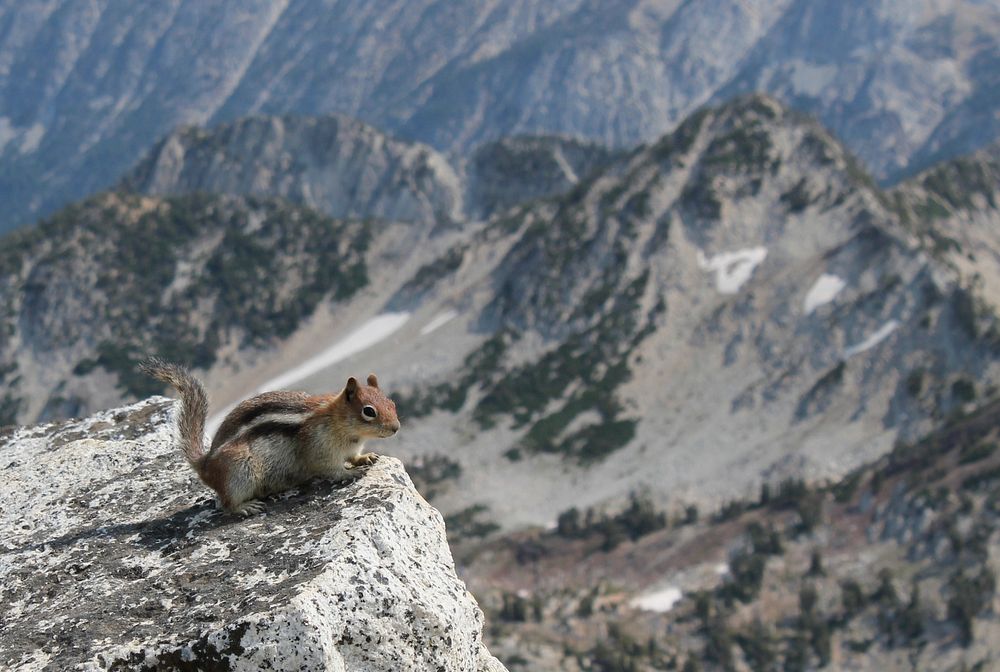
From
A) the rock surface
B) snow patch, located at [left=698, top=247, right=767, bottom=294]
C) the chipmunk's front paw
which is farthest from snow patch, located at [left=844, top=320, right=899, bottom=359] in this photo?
the rock surface

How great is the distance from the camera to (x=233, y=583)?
9.56m

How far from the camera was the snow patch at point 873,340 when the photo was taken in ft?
447

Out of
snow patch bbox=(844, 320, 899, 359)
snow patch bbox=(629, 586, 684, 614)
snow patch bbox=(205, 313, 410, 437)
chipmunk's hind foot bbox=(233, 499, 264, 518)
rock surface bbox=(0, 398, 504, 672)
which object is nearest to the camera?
rock surface bbox=(0, 398, 504, 672)

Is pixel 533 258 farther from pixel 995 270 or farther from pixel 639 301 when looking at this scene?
pixel 995 270

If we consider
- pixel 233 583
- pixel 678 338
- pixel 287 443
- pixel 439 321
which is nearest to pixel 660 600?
pixel 678 338

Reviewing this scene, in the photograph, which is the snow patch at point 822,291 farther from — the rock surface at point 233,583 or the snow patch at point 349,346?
the rock surface at point 233,583

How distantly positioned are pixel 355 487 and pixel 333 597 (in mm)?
1945

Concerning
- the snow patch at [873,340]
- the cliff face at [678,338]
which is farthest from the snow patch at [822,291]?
the snow patch at [873,340]

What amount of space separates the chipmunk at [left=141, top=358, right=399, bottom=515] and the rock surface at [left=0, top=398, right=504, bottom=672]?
0.73 feet

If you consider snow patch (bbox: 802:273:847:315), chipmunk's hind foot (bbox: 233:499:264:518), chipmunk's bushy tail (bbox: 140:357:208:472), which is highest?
chipmunk's bushy tail (bbox: 140:357:208:472)

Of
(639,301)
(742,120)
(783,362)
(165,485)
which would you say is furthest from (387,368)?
(165,485)

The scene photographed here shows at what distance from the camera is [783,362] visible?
462 feet

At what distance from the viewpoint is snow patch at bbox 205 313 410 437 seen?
602 feet

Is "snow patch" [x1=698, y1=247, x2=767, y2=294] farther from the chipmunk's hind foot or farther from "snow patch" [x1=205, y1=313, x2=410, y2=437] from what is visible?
the chipmunk's hind foot
